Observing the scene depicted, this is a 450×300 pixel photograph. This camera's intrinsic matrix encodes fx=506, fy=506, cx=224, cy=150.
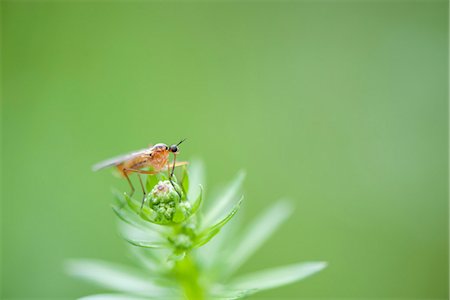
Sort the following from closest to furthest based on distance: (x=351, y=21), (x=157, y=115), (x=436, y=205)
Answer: (x=436, y=205) → (x=157, y=115) → (x=351, y=21)

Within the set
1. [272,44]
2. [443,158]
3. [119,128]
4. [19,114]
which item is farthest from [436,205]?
[19,114]

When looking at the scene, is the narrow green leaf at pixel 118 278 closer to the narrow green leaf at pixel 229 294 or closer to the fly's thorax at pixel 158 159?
the narrow green leaf at pixel 229 294

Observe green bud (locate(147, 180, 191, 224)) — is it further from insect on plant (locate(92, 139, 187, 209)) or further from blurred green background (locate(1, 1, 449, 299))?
blurred green background (locate(1, 1, 449, 299))

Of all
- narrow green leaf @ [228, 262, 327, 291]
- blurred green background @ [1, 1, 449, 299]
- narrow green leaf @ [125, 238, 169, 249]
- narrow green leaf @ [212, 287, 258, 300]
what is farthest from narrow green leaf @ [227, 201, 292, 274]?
blurred green background @ [1, 1, 449, 299]

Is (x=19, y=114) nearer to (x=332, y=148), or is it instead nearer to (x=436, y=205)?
(x=332, y=148)

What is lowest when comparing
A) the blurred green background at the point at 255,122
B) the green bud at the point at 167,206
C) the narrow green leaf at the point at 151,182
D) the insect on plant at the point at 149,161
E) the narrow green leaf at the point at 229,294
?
the narrow green leaf at the point at 229,294

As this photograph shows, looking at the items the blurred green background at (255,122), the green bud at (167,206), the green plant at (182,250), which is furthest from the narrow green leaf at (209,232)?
the blurred green background at (255,122)
